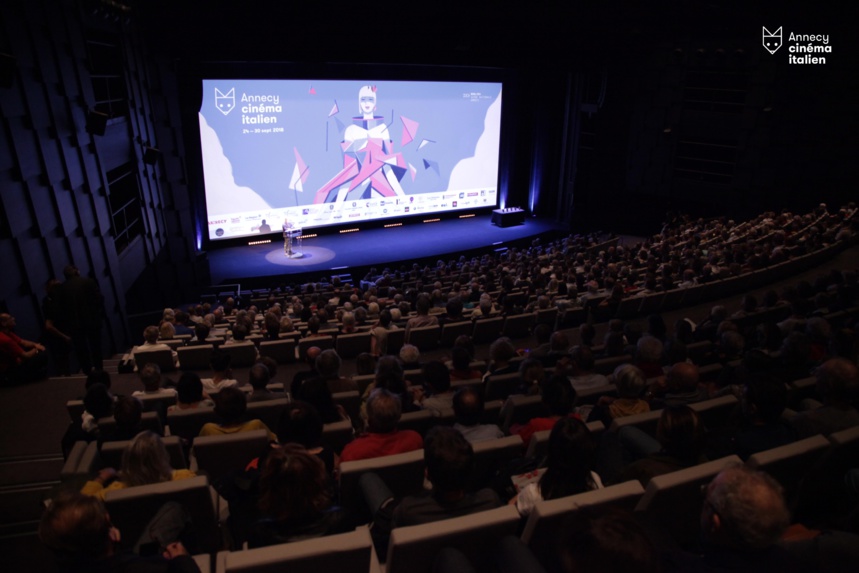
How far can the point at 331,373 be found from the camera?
4340 millimetres

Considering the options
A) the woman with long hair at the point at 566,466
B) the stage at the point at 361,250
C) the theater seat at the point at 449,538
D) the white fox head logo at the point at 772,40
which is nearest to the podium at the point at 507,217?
the stage at the point at 361,250

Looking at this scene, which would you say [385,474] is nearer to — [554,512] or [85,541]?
[554,512]

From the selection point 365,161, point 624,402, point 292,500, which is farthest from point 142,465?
point 365,161

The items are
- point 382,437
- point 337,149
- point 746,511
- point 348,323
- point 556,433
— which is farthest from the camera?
point 337,149

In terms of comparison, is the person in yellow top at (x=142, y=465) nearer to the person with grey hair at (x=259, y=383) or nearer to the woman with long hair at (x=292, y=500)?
the woman with long hair at (x=292, y=500)

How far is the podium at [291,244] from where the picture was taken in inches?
542

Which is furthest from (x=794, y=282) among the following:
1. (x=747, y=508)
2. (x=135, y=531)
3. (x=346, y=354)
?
(x=135, y=531)

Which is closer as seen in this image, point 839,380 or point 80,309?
point 839,380

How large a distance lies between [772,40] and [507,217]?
860 cm

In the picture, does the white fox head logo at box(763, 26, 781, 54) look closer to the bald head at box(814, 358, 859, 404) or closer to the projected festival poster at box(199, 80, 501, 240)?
the projected festival poster at box(199, 80, 501, 240)

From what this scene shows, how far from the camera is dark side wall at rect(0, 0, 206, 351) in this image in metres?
5.74

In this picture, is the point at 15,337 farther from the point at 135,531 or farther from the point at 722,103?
the point at 722,103

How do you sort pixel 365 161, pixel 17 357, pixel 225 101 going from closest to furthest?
pixel 17 357
pixel 225 101
pixel 365 161

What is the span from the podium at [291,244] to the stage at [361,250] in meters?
0.15
